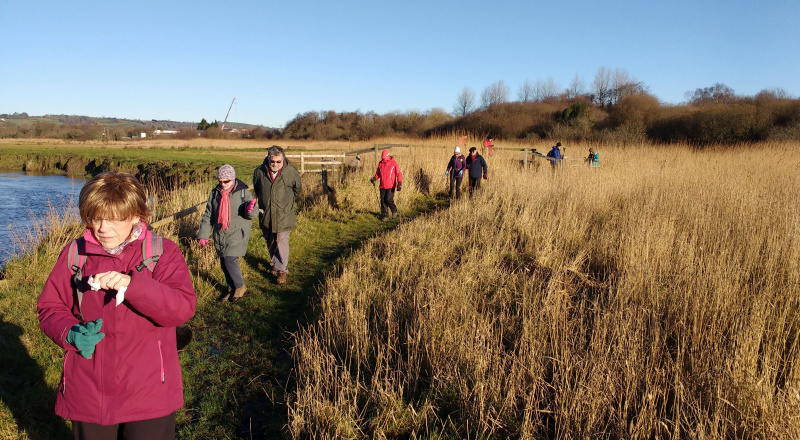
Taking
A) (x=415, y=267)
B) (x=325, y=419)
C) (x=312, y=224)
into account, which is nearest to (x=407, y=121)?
(x=312, y=224)

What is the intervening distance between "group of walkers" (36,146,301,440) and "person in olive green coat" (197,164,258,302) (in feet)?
10.7

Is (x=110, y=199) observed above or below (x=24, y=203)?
above

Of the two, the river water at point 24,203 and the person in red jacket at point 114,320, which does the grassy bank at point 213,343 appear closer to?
the person in red jacket at point 114,320

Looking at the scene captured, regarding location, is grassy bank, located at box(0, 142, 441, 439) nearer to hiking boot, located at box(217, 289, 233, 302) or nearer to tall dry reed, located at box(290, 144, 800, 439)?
hiking boot, located at box(217, 289, 233, 302)

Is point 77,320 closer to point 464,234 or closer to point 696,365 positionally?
point 696,365

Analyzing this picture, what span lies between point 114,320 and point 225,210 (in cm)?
351

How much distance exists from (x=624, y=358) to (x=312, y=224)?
765cm

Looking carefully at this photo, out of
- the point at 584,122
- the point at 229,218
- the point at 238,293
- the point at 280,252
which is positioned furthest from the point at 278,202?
the point at 584,122

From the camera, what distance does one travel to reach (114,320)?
2092mm

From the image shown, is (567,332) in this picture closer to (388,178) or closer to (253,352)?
(253,352)

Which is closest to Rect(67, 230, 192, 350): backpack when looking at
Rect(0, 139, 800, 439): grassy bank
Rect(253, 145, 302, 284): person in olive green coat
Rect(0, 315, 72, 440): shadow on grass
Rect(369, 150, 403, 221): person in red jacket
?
Rect(0, 139, 800, 439): grassy bank

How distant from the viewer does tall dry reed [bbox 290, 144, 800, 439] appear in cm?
298

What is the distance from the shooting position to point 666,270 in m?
5.45

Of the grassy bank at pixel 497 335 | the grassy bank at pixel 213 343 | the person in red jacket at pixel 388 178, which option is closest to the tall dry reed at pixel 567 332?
the grassy bank at pixel 497 335
